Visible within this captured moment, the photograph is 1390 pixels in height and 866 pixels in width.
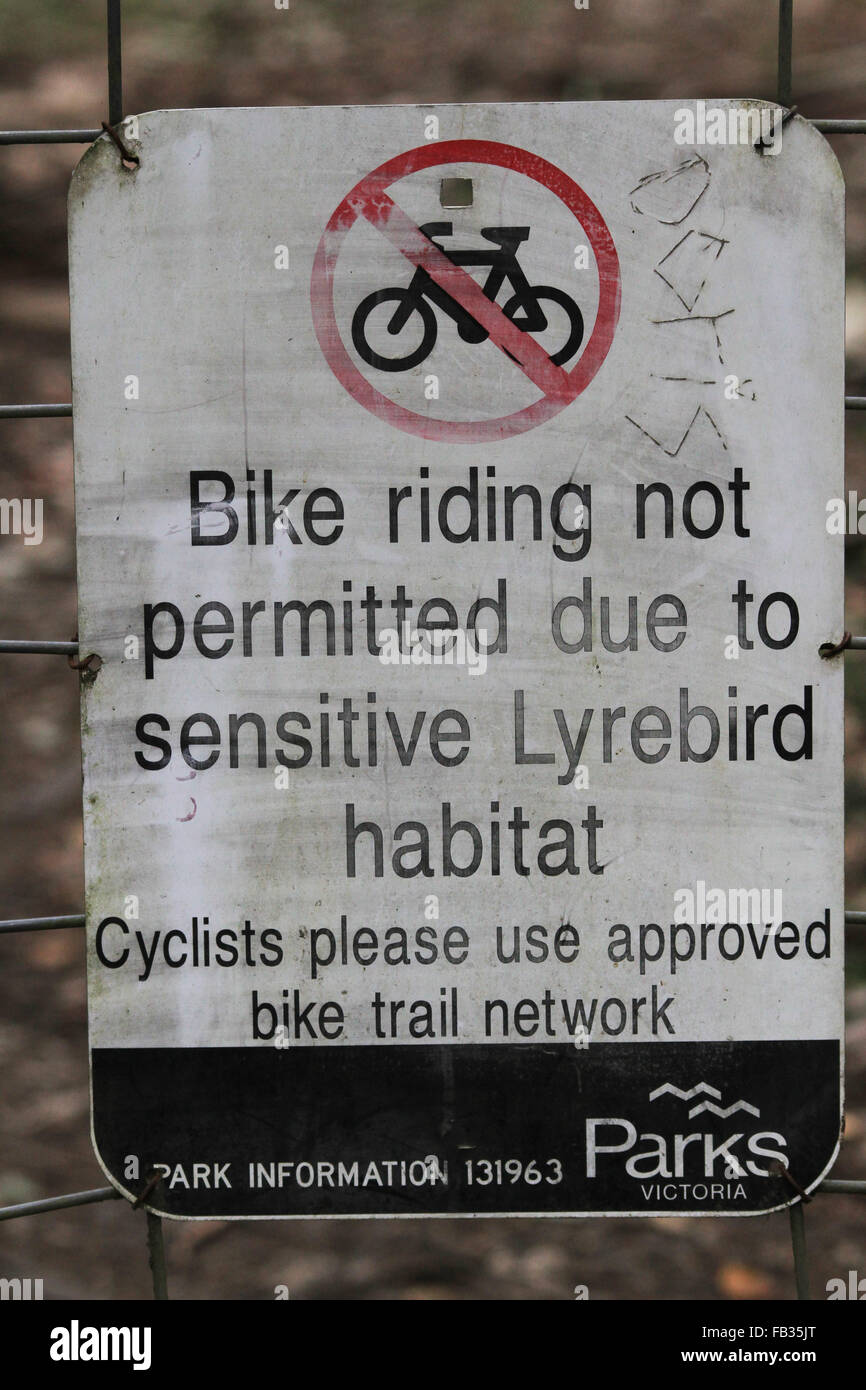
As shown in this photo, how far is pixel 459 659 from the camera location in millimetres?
1233

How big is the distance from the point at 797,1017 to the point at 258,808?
1.86 ft

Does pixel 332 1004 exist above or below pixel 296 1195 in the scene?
above

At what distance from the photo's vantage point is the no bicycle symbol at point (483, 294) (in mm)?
1215

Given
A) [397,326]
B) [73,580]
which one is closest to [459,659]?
[397,326]

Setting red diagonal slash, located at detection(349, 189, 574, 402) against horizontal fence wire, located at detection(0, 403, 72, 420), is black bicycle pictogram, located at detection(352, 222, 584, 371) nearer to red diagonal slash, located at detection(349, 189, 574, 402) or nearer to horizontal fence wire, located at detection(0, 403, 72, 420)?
red diagonal slash, located at detection(349, 189, 574, 402)

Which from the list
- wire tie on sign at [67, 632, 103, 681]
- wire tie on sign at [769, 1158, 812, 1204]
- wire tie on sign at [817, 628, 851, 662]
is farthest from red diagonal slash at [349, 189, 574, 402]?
wire tie on sign at [769, 1158, 812, 1204]

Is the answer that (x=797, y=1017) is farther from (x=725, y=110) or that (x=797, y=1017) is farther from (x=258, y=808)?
(x=725, y=110)

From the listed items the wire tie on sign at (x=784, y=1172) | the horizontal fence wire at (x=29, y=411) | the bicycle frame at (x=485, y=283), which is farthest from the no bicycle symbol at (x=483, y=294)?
the wire tie on sign at (x=784, y=1172)

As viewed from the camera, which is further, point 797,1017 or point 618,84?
point 618,84

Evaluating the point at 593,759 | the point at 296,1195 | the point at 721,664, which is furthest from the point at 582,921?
the point at 296,1195

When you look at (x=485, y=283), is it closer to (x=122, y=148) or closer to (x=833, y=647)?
(x=122, y=148)

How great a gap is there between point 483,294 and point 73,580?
1007 mm

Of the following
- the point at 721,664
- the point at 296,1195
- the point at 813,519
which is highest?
the point at 813,519

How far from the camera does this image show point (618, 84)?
197cm
